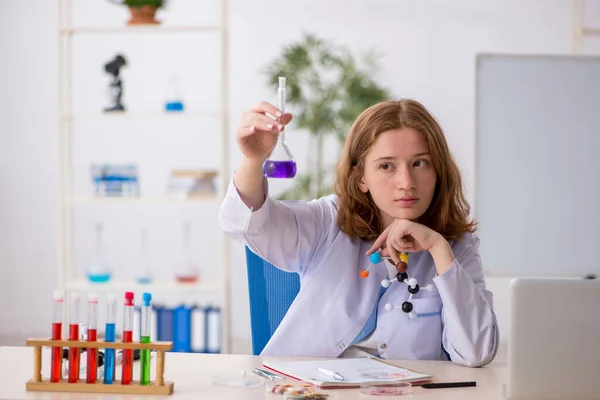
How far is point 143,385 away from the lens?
4.77ft

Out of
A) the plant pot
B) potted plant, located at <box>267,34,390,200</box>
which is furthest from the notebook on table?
the plant pot

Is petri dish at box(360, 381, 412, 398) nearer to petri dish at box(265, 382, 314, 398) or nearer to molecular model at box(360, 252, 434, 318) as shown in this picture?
petri dish at box(265, 382, 314, 398)

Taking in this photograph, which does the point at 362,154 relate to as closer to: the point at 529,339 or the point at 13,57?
the point at 529,339

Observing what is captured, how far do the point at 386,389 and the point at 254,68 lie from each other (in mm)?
3601

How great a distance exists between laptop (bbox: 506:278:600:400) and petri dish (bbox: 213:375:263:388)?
19.2 inches

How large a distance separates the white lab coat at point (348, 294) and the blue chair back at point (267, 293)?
0.22 ft

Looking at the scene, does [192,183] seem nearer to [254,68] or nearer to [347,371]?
[254,68]

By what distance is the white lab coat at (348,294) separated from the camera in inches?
70.1

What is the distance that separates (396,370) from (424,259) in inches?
16.2

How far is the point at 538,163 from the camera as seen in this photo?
164 inches

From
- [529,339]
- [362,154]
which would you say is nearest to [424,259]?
[362,154]

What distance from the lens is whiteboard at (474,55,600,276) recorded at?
163 inches

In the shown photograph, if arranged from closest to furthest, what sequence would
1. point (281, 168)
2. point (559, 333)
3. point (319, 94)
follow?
1. point (559, 333)
2. point (281, 168)
3. point (319, 94)

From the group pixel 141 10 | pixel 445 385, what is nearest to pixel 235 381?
pixel 445 385
